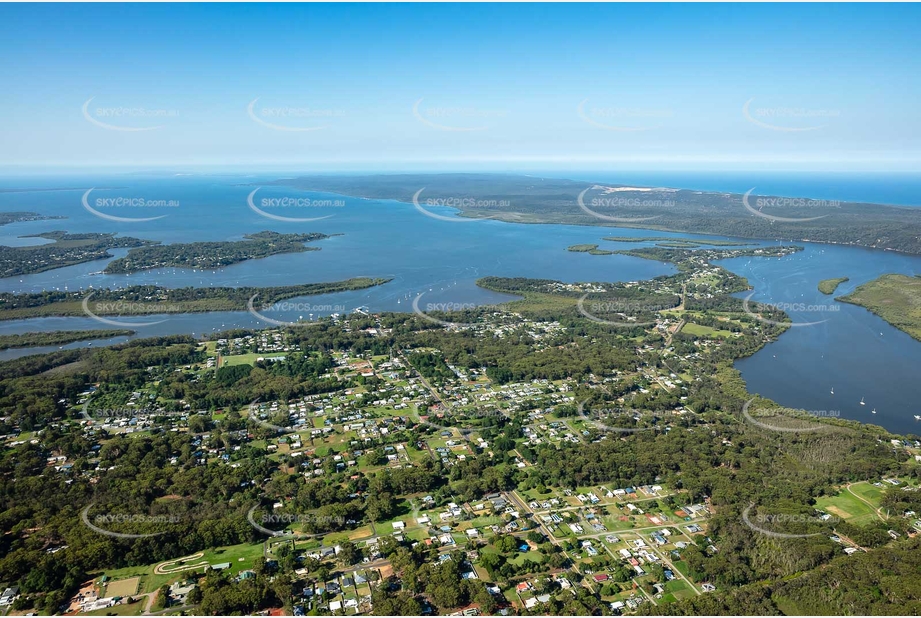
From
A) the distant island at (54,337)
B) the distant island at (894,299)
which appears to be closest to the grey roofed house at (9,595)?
the distant island at (54,337)

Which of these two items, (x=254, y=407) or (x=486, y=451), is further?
(x=254, y=407)

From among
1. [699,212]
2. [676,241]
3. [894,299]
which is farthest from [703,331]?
[699,212]

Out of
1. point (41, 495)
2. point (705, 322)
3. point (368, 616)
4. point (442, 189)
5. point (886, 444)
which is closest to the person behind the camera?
point (368, 616)

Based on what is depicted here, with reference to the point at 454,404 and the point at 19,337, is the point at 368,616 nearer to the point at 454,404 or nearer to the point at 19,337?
the point at 454,404

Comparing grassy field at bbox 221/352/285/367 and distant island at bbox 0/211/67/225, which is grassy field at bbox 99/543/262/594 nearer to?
grassy field at bbox 221/352/285/367

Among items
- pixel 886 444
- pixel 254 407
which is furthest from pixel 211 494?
pixel 886 444
